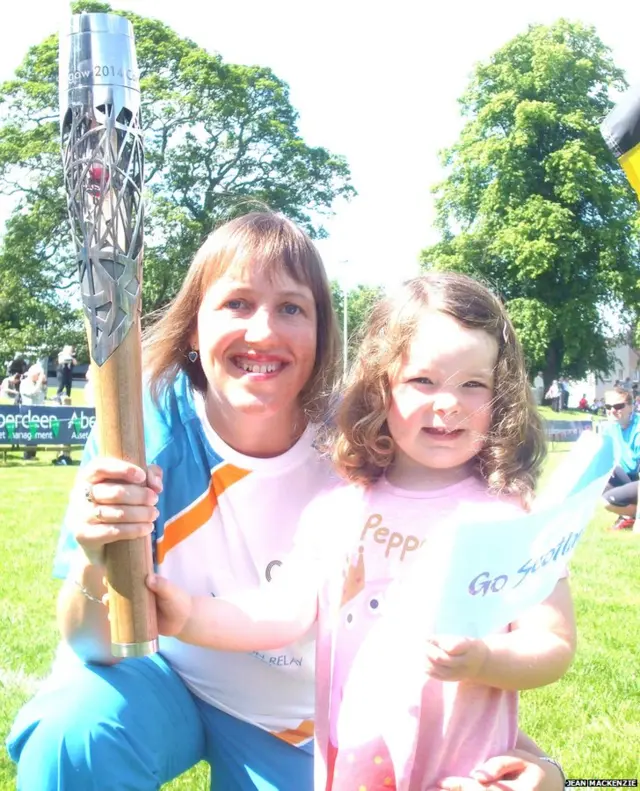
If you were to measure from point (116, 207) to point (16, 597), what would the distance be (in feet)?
14.9

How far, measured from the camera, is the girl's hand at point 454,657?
159 cm

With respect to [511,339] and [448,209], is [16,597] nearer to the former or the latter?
[511,339]

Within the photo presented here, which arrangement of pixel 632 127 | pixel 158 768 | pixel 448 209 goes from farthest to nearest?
pixel 448 209
pixel 632 127
pixel 158 768

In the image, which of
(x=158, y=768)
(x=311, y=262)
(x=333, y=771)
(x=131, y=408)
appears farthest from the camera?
(x=311, y=262)

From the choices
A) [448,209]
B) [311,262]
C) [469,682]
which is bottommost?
[469,682]

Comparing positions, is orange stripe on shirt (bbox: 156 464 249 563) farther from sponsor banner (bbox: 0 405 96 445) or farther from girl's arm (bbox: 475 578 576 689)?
sponsor banner (bbox: 0 405 96 445)

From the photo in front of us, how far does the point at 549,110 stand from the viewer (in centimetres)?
2947

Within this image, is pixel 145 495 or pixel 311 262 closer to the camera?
pixel 145 495

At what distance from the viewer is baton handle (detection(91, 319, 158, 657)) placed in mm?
1638

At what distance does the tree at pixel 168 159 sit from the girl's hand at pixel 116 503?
2241 centimetres

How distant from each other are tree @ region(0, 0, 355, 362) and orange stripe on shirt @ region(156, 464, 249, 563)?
21.8m

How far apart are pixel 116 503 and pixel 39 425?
47.7 ft

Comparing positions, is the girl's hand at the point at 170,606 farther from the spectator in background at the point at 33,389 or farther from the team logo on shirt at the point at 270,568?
the spectator in background at the point at 33,389

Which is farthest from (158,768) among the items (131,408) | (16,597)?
(16,597)
